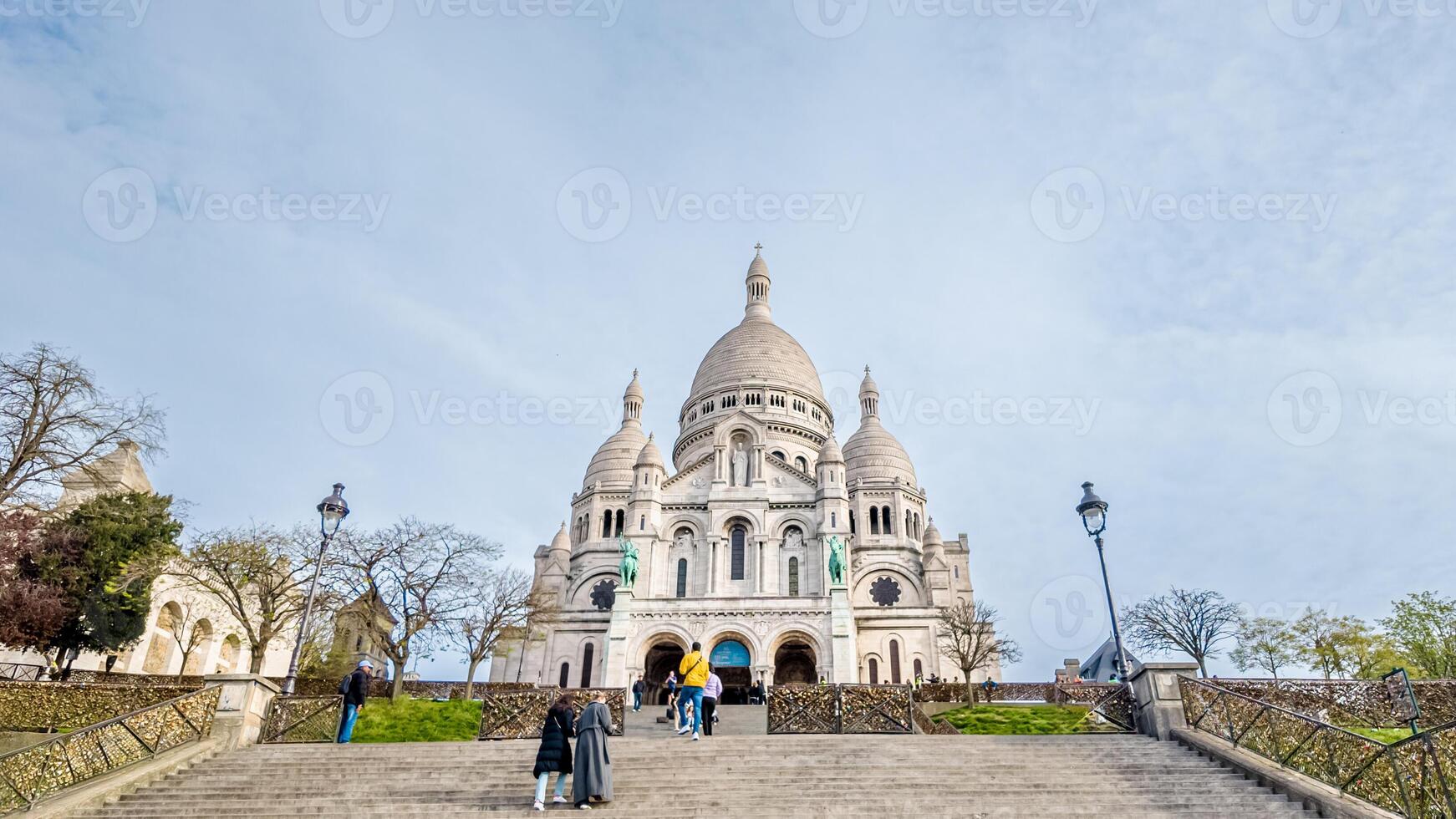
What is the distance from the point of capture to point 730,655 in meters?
39.0

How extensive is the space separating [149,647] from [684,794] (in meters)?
38.4

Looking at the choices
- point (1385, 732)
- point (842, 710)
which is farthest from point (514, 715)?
point (1385, 732)

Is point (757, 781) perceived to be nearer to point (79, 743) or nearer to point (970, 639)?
point (79, 743)

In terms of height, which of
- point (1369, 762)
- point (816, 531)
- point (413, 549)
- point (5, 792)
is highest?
Answer: point (816, 531)

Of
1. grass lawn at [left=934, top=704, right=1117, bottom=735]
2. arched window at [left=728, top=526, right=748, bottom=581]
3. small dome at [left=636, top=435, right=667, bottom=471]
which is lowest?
grass lawn at [left=934, top=704, right=1117, bottom=735]

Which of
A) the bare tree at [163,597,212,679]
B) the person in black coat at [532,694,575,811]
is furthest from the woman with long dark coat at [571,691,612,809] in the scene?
the bare tree at [163,597,212,679]

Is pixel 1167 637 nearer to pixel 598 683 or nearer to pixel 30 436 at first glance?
pixel 598 683

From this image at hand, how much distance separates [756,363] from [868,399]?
9.33 metres

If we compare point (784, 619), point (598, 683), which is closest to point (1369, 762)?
point (784, 619)

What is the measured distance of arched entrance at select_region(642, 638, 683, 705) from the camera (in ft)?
130

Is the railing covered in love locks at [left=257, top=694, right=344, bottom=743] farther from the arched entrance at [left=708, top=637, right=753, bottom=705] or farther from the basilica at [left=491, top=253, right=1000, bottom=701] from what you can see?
the arched entrance at [left=708, top=637, right=753, bottom=705]

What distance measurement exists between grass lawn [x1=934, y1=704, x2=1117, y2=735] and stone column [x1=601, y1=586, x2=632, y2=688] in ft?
47.5

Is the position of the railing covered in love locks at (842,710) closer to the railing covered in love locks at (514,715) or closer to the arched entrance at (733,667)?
the railing covered in love locks at (514,715)

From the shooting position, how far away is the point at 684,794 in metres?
12.1
